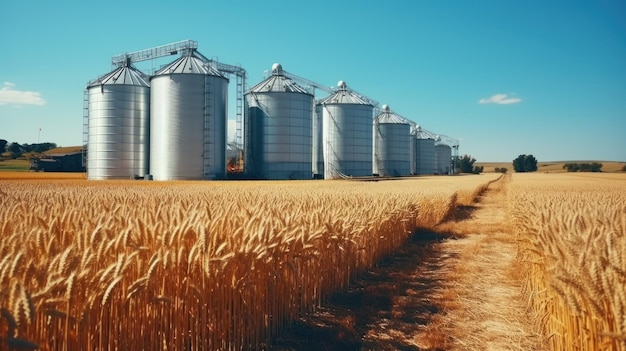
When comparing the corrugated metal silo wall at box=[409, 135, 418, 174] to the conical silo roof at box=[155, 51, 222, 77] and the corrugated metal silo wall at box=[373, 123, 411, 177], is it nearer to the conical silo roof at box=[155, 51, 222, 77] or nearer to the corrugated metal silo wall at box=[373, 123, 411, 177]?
the corrugated metal silo wall at box=[373, 123, 411, 177]

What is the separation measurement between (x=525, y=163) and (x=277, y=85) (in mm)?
129561

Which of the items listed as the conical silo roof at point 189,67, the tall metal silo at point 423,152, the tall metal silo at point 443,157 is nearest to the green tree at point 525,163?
the tall metal silo at point 443,157

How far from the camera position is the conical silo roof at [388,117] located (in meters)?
76.0

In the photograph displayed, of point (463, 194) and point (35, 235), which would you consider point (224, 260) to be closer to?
point (35, 235)

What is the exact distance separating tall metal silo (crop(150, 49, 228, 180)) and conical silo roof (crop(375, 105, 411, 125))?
39.1 m

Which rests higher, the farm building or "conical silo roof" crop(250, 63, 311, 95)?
"conical silo roof" crop(250, 63, 311, 95)

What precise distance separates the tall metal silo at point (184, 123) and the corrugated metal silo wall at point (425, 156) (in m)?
63.7

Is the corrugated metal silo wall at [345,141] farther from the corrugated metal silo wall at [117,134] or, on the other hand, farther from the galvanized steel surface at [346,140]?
the corrugated metal silo wall at [117,134]

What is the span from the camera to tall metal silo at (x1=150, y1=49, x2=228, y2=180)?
43125mm

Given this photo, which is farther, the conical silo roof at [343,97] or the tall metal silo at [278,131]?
the conical silo roof at [343,97]

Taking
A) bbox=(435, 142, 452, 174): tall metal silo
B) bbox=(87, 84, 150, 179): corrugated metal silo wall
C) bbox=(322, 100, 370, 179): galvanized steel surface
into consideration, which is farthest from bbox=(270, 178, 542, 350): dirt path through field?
bbox=(435, 142, 452, 174): tall metal silo

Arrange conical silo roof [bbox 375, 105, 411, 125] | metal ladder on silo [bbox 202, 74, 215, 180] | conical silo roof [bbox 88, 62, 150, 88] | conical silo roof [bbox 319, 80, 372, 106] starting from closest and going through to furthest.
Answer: metal ladder on silo [bbox 202, 74, 215, 180]
conical silo roof [bbox 88, 62, 150, 88]
conical silo roof [bbox 319, 80, 372, 106]
conical silo roof [bbox 375, 105, 411, 125]

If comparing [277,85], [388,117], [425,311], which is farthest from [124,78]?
[425,311]

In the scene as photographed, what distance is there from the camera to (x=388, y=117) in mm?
77000
